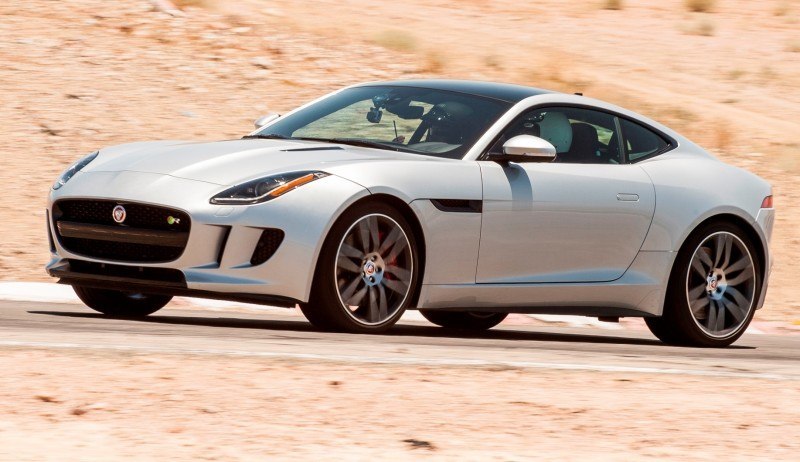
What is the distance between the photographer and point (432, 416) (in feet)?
16.8

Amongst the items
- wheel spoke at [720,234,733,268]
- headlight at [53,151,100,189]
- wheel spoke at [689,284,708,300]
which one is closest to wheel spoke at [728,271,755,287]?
wheel spoke at [720,234,733,268]

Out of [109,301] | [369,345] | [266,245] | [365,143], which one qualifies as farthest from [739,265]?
[109,301]

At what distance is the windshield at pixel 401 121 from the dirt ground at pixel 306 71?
3511mm

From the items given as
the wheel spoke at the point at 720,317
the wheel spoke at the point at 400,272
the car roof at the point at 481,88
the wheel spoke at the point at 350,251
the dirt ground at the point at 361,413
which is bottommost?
the wheel spoke at the point at 720,317

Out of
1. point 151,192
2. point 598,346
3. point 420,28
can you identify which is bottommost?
point 598,346

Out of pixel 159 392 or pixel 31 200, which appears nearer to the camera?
pixel 159 392

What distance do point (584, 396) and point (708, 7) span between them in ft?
96.4

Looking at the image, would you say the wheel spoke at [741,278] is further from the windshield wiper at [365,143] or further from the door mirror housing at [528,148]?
the windshield wiper at [365,143]

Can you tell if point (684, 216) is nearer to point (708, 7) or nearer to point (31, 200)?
point (31, 200)

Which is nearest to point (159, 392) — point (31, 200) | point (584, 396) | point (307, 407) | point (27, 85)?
point (307, 407)

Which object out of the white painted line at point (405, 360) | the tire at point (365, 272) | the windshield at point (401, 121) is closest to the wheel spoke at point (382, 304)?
the tire at point (365, 272)

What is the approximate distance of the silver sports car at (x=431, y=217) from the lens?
24.0ft

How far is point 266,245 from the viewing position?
730 centimetres

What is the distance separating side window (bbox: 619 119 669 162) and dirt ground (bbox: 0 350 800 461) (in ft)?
9.46
